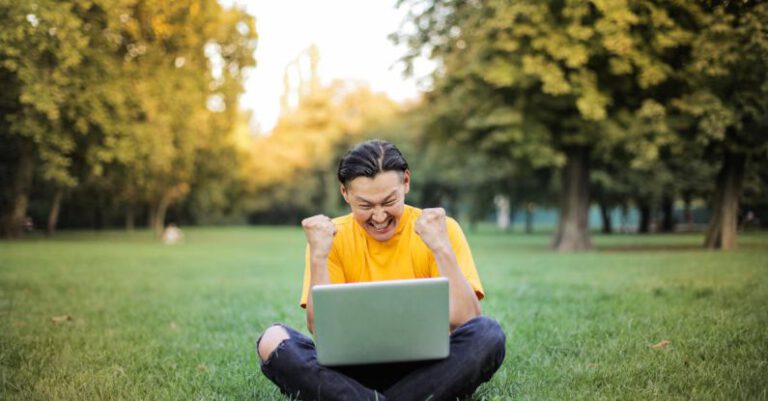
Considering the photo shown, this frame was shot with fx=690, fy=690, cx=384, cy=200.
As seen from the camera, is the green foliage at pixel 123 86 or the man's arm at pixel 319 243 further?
the green foliage at pixel 123 86

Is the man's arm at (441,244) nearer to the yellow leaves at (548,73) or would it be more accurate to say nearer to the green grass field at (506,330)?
the green grass field at (506,330)

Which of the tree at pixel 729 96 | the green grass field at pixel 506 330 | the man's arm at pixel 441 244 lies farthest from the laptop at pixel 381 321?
the tree at pixel 729 96

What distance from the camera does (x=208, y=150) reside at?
33.4m

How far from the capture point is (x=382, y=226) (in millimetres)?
3789

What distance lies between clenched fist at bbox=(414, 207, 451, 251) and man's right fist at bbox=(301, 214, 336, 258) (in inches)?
17.6

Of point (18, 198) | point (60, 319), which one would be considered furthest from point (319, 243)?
point (18, 198)

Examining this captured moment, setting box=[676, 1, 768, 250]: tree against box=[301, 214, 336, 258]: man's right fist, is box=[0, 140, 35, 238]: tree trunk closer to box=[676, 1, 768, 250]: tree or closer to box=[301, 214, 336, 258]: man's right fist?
box=[676, 1, 768, 250]: tree

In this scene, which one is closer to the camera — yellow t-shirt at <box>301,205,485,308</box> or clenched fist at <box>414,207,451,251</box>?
clenched fist at <box>414,207,451,251</box>

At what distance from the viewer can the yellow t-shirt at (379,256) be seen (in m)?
3.89

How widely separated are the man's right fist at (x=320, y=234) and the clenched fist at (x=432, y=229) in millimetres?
448

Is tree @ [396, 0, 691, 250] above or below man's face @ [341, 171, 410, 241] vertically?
above

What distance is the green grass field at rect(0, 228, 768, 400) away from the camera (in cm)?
414

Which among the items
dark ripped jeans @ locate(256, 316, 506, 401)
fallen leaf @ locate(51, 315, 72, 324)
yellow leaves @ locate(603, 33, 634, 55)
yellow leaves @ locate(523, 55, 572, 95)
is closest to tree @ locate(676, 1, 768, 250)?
yellow leaves @ locate(603, 33, 634, 55)

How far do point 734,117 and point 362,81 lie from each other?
37661mm
